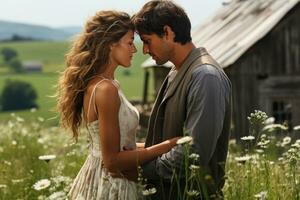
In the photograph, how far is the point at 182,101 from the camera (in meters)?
3.97

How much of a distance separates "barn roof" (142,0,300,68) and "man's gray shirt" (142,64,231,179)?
11784 millimetres

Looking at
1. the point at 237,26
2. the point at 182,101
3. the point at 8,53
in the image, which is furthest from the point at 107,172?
the point at 8,53

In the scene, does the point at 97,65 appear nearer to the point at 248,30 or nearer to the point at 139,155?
the point at 139,155

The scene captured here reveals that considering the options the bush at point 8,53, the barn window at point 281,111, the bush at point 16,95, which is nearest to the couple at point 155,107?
the barn window at point 281,111

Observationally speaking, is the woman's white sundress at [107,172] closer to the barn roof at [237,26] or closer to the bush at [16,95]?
the barn roof at [237,26]

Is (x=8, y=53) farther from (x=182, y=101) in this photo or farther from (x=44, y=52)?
(x=182, y=101)

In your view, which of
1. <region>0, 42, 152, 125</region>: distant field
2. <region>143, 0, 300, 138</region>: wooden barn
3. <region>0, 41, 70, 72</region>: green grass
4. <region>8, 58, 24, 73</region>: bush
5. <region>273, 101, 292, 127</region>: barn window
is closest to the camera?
<region>143, 0, 300, 138</region>: wooden barn

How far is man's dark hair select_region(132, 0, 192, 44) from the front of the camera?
158 inches

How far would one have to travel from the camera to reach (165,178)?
4027 mm

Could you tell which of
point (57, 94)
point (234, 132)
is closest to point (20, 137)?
point (57, 94)

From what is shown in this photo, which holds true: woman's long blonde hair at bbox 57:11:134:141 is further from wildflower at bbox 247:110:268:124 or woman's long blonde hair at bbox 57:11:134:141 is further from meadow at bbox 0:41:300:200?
wildflower at bbox 247:110:268:124

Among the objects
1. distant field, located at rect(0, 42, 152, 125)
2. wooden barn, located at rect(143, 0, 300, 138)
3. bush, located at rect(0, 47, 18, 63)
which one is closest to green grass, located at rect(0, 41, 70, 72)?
distant field, located at rect(0, 42, 152, 125)

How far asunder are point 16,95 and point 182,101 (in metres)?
87.1

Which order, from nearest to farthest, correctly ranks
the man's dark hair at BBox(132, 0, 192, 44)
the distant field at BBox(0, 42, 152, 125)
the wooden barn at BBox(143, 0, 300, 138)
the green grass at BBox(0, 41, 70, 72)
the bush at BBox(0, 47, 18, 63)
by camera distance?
1. the man's dark hair at BBox(132, 0, 192, 44)
2. the wooden barn at BBox(143, 0, 300, 138)
3. the distant field at BBox(0, 42, 152, 125)
4. the bush at BBox(0, 47, 18, 63)
5. the green grass at BBox(0, 41, 70, 72)
